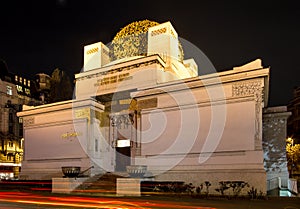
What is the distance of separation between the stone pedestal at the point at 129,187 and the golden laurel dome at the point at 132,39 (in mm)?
14502

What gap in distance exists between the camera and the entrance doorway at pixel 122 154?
2424cm

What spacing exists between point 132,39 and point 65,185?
48.2 ft

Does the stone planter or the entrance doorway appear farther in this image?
the entrance doorway

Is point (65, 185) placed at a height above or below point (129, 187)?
below

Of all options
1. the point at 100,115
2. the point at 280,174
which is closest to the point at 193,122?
the point at 280,174

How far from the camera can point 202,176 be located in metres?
18.7

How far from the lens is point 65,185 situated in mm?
18812

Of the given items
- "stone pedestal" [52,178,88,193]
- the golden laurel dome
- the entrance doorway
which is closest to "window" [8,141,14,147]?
the golden laurel dome

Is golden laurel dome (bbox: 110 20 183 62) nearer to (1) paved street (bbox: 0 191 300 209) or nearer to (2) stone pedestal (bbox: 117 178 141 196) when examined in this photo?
(2) stone pedestal (bbox: 117 178 141 196)

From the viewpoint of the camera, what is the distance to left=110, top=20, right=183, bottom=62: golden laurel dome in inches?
1072

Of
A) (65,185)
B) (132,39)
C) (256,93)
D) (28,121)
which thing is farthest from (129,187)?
(28,121)

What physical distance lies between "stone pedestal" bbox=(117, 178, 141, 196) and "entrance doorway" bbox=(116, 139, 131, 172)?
7.59 meters

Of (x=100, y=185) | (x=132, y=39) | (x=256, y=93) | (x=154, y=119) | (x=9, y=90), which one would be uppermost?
(x=132, y=39)

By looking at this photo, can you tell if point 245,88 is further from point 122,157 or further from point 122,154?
point 122,157
